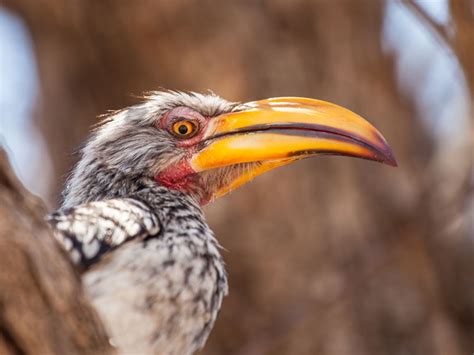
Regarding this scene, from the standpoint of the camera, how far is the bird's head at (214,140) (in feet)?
10.2

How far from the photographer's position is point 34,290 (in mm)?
1788

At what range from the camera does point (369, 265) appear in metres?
→ 5.66

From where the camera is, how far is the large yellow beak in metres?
3.10

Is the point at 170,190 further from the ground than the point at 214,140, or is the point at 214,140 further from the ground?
the point at 214,140

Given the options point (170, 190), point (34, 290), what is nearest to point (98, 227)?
point (170, 190)

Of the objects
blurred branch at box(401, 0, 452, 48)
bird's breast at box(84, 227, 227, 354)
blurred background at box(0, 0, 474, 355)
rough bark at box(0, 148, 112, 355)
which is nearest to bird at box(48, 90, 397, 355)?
bird's breast at box(84, 227, 227, 354)

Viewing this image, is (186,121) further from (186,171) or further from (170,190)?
(170,190)

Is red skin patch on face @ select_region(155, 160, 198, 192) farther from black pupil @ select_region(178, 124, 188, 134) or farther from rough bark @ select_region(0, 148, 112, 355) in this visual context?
rough bark @ select_region(0, 148, 112, 355)

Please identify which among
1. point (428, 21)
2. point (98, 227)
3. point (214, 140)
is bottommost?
Result: point (98, 227)

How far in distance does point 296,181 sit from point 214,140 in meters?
2.62

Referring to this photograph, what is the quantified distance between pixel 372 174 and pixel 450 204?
3.60 ft

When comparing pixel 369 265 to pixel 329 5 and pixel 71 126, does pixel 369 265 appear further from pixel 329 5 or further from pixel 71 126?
pixel 71 126

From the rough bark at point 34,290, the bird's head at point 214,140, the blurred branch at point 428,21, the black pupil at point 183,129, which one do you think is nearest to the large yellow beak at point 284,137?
the bird's head at point 214,140

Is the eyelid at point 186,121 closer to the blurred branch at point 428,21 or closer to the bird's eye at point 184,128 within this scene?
the bird's eye at point 184,128
